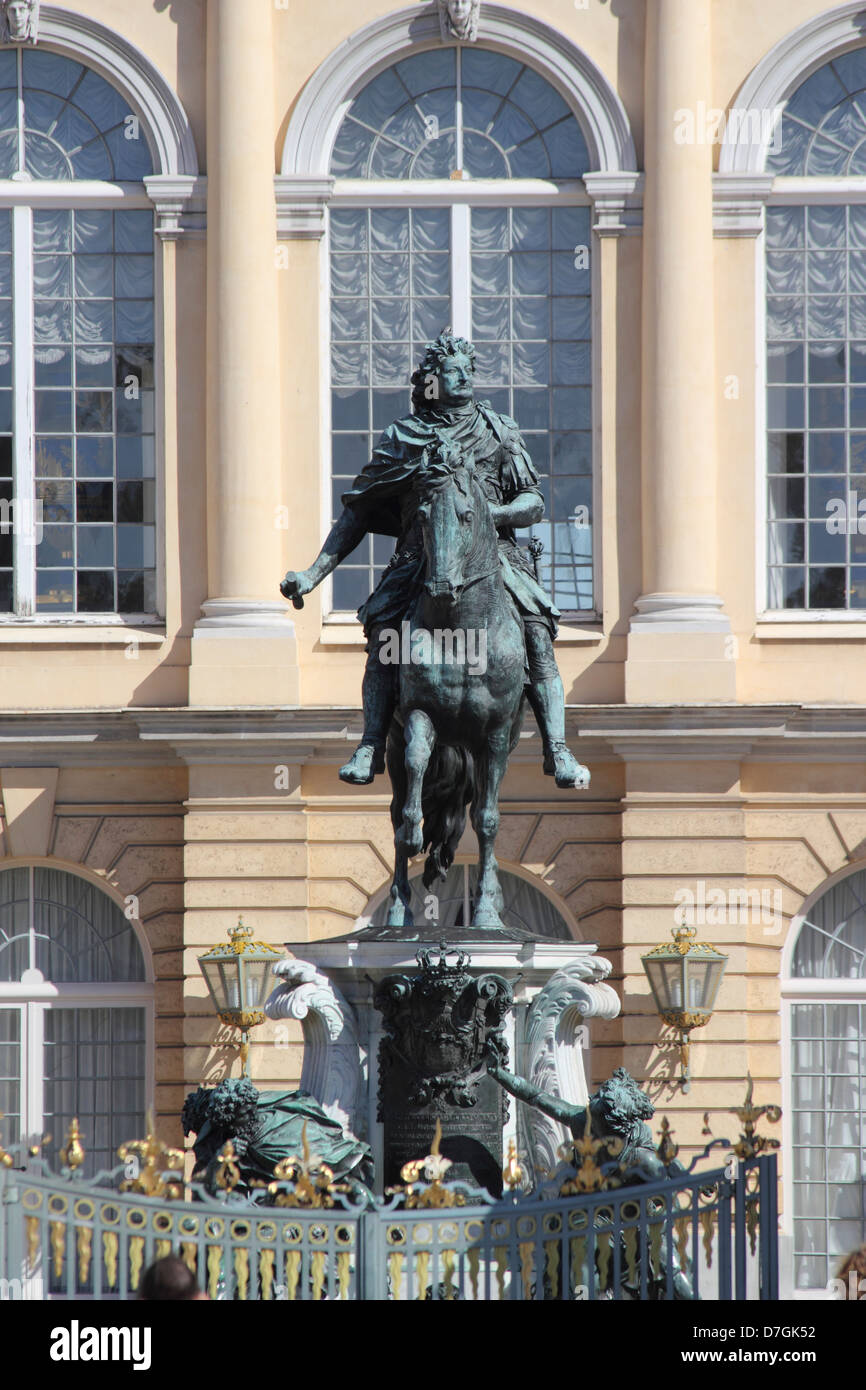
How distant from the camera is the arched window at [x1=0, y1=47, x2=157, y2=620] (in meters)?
21.1

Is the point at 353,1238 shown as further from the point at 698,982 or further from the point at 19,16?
the point at 19,16

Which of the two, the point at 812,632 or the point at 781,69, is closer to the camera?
the point at 812,632

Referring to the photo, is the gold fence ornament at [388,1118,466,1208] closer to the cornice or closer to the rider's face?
the rider's face

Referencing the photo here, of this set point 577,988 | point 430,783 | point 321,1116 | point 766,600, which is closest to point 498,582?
point 430,783

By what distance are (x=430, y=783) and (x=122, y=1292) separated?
320 centimetres

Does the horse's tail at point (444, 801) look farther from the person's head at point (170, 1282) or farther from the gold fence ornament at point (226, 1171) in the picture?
the person's head at point (170, 1282)

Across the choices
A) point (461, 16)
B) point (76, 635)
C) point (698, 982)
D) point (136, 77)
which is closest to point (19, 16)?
point (136, 77)

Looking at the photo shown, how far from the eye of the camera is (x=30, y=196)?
21.2 meters

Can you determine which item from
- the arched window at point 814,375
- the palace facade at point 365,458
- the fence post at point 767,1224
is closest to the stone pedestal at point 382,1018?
the fence post at point 767,1224

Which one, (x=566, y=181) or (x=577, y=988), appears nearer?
(x=577, y=988)

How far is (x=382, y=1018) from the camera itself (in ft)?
33.5

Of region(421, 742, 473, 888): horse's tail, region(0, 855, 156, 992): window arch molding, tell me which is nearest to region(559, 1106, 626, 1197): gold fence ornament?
region(421, 742, 473, 888): horse's tail

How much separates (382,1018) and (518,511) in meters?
2.34

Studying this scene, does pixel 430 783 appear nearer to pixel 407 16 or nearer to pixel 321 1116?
pixel 321 1116
